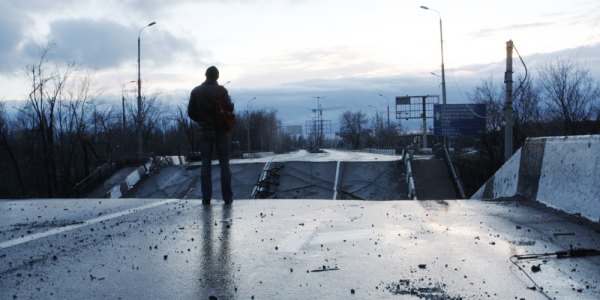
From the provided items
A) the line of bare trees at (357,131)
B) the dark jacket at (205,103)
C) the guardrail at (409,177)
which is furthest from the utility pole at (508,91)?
the line of bare trees at (357,131)

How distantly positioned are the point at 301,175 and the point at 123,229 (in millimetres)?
14802

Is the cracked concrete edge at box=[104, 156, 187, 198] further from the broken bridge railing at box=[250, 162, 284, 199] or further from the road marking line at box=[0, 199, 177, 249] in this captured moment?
the road marking line at box=[0, 199, 177, 249]

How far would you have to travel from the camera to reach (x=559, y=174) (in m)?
7.62

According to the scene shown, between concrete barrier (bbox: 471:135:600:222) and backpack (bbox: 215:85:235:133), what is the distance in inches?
189

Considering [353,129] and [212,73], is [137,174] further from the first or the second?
[353,129]

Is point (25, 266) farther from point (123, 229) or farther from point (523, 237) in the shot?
point (523, 237)

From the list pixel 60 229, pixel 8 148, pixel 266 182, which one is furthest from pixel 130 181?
pixel 8 148

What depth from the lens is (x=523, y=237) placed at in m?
5.64

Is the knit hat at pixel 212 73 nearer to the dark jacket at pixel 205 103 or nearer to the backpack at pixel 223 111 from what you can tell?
the dark jacket at pixel 205 103

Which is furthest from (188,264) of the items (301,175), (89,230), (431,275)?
(301,175)

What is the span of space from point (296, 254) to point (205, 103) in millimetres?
4757

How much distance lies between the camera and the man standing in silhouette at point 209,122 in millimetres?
9219

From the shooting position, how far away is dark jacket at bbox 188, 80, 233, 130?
920 cm

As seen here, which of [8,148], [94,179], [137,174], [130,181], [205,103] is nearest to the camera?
[205,103]
